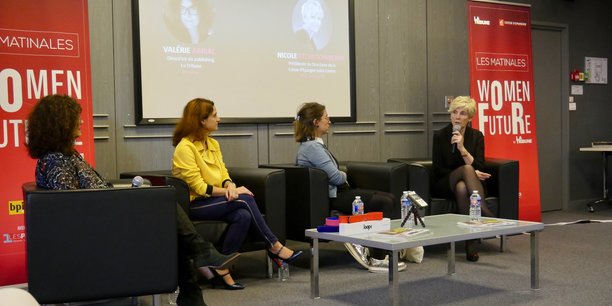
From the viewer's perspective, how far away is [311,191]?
4.61m

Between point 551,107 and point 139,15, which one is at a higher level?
point 139,15

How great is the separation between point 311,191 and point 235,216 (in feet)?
2.08

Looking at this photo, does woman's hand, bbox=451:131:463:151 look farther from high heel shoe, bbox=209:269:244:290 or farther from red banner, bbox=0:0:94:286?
red banner, bbox=0:0:94:286

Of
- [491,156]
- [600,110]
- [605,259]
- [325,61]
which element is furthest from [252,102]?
[600,110]

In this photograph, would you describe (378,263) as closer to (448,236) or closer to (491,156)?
(448,236)

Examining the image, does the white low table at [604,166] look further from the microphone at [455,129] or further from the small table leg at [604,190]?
the microphone at [455,129]

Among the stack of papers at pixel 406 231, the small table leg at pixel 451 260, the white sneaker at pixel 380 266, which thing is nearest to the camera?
the stack of papers at pixel 406 231

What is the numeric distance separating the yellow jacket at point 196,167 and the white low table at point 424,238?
2.68ft

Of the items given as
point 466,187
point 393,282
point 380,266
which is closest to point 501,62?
point 466,187

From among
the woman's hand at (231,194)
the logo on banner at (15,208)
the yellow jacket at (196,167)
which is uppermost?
the yellow jacket at (196,167)

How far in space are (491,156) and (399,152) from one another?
0.83 m

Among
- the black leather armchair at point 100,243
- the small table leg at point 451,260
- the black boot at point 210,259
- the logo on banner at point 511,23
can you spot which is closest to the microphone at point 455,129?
the small table leg at point 451,260

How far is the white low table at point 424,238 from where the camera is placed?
335 cm

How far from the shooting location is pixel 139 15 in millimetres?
4941
